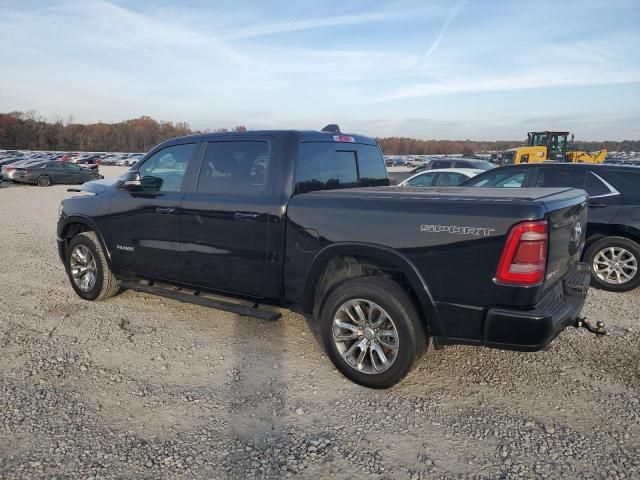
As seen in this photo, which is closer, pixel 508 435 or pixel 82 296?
pixel 508 435

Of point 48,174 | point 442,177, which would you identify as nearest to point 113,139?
point 48,174

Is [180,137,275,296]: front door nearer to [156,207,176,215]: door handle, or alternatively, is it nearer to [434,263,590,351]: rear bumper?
[156,207,176,215]: door handle

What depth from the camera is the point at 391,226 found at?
3389 mm

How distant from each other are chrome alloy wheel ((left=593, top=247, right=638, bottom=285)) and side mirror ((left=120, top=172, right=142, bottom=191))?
17.9 feet

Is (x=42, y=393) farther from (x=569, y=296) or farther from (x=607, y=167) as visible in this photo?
(x=607, y=167)

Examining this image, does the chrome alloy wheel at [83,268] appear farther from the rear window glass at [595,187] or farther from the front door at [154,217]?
the rear window glass at [595,187]

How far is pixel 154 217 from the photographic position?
4.83 metres

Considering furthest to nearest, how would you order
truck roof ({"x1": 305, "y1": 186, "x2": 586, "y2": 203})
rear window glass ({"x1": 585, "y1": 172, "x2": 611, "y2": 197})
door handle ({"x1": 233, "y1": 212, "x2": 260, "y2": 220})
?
rear window glass ({"x1": 585, "y1": 172, "x2": 611, "y2": 197}), door handle ({"x1": 233, "y1": 212, "x2": 260, "y2": 220}), truck roof ({"x1": 305, "y1": 186, "x2": 586, "y2": 203})

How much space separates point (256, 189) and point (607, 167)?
4742mm

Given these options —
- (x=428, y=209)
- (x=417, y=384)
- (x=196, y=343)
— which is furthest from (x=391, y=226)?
(x=196, y=343)

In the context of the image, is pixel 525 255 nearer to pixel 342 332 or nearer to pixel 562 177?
pixel 342 332

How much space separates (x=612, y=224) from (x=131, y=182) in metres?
5.57

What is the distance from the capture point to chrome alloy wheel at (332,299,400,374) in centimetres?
357

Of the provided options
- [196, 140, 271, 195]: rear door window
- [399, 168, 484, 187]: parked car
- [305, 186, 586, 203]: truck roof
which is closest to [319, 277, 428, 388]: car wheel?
[305, 186, 586, 203]: truck roof
